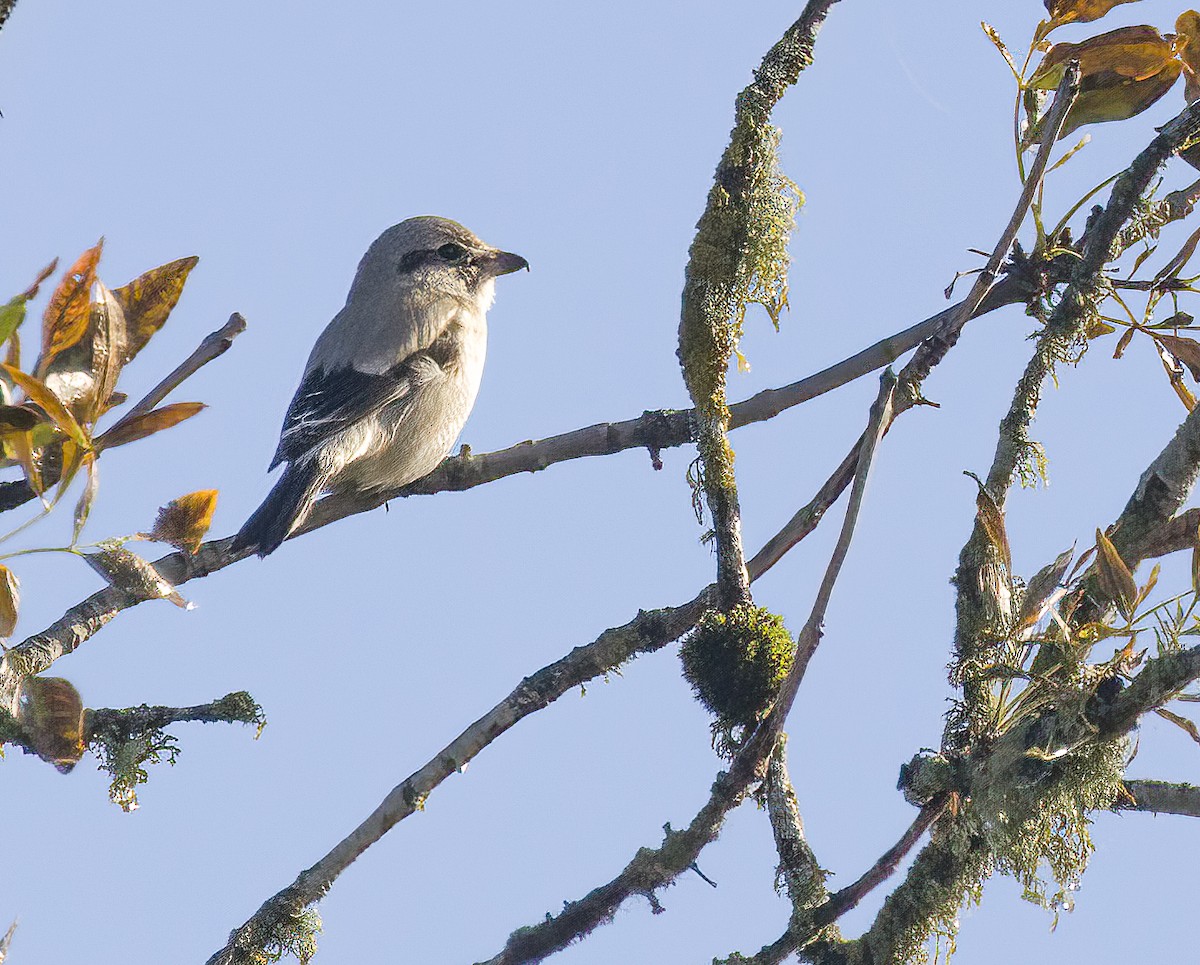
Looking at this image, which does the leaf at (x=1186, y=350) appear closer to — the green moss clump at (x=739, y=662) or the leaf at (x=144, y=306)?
the green moss clump at (x=739, y=662)

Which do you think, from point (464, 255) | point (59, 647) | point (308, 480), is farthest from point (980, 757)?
point (464, 255)

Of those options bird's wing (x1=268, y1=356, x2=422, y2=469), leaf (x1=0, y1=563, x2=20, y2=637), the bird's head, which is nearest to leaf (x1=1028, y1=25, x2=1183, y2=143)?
leaf (x1=0, y1=563, x2=20, y2=637)

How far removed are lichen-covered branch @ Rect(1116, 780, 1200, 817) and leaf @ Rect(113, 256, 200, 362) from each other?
2200mm

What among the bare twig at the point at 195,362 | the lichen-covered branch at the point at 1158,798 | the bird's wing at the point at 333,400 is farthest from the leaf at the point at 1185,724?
the bird's wing at the point at 333,400

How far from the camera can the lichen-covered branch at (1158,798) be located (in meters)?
2.80

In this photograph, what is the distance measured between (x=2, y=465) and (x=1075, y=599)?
2.20m

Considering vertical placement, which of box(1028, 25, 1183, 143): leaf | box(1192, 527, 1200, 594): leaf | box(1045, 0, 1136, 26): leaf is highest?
box(1045, 0, 1136, 26): leaf

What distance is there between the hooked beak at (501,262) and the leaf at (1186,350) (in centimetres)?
432

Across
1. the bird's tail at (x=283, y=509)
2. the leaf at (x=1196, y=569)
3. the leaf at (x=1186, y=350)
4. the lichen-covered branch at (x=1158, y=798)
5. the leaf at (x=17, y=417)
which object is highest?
the bird's tail at (x=283, y=509)

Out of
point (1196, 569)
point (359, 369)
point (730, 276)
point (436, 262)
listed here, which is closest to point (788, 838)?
point (1196, 569)

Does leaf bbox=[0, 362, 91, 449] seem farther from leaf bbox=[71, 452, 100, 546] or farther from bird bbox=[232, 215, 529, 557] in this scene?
bird bbox=[232, 215, 529, 557]

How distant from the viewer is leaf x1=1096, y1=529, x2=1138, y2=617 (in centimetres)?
269

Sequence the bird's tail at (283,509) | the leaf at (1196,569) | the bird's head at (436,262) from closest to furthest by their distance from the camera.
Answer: the leaf at (1196,569) < the bird's tail at (283,509) < the bird's head at (436,262)

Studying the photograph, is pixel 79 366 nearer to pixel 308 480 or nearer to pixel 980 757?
pixel 980 757
